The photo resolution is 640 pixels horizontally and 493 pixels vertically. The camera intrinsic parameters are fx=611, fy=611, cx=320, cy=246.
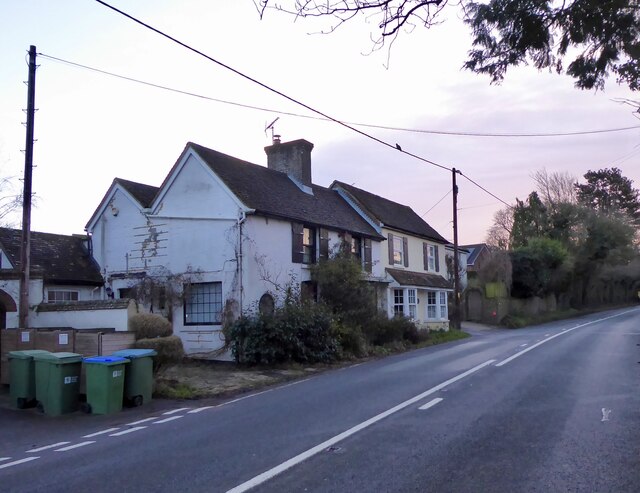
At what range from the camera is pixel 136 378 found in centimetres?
1198

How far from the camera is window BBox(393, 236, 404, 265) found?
30206mm

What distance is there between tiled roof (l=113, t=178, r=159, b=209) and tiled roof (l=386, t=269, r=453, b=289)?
11.5m

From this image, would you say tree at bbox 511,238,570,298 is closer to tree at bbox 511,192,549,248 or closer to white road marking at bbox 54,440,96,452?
tree at bbox 511,192,549,248

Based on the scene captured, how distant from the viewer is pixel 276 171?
86.0 feet

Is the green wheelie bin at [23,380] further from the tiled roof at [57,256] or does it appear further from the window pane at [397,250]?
the window pane at [397,250]

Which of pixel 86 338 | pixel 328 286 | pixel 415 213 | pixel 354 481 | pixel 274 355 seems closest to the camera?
pixel 354 481

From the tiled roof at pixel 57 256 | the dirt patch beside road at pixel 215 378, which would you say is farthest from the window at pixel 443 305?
the tiled roof at pixel 57 256

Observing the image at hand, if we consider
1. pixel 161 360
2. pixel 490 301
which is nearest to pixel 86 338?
pixel 161 360

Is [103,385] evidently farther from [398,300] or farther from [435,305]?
[435,305]

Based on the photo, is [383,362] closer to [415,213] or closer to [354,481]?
[354,481]

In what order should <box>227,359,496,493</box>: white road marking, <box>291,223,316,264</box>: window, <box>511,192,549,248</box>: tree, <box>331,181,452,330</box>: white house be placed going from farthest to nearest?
<box>511,192,549,248</box>: tree, <box>331,181,452,330</box>: white house, <box>291,223,316,264</box>: window, <box>227,359,496,493</box>: white road marking

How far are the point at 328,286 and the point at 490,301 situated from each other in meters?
22.3

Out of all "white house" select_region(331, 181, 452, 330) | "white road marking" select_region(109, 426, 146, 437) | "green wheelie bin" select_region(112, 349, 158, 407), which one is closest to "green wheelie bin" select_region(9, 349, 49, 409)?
"green wheelie bin" select_region(112, 349, 158, 407)

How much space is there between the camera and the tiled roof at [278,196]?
21.1 meters
